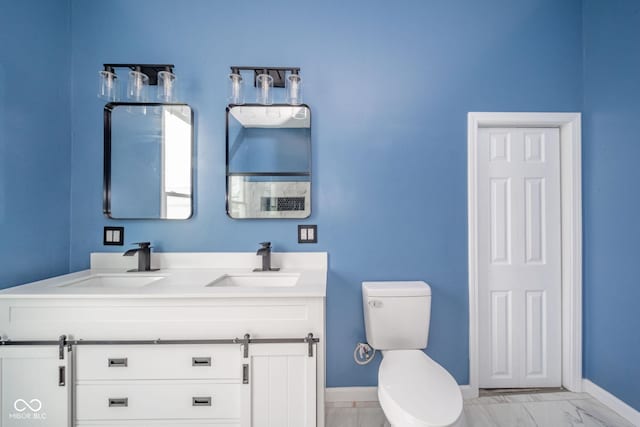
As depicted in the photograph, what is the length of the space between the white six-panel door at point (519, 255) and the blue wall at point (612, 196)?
0.17m

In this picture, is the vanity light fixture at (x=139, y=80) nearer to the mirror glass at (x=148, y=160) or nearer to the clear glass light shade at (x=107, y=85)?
the clear glass light shade at (x=107, y=85)

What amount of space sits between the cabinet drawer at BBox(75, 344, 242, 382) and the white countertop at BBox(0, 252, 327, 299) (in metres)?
0.23

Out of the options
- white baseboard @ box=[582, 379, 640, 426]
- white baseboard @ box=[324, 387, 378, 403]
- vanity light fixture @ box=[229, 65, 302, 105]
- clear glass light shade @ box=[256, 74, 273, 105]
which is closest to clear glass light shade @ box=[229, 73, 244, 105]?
vanity light fixture @ box=[229, 65, 302, 105]

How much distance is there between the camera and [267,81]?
1.62 metres

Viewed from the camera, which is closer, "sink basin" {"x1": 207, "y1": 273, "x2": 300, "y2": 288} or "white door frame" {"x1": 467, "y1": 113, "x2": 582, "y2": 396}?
"sink basin" {"x1": 207, "y1": 273, "x2": 300, "y2": 288}

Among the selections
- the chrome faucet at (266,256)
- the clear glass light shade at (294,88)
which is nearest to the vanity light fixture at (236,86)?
the clear glass light shade at (294,88)

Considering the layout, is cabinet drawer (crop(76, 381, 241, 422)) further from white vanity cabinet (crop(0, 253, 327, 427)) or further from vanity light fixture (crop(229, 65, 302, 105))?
vanity light fixture (crop(229, 65, 302, 105))

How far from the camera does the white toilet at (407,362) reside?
102 centimetres

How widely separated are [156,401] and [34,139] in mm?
1526

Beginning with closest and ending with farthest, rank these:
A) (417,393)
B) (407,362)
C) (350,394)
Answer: (417,393), (407,362), (350,394)

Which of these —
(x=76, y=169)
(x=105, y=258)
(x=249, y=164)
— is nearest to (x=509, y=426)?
(x=249, y=164)

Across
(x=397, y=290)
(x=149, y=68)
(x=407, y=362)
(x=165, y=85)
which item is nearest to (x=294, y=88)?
(x=165, y=85)

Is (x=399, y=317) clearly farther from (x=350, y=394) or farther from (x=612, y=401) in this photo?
(x=612, y=401)

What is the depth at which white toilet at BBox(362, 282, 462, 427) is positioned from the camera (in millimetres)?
1018
